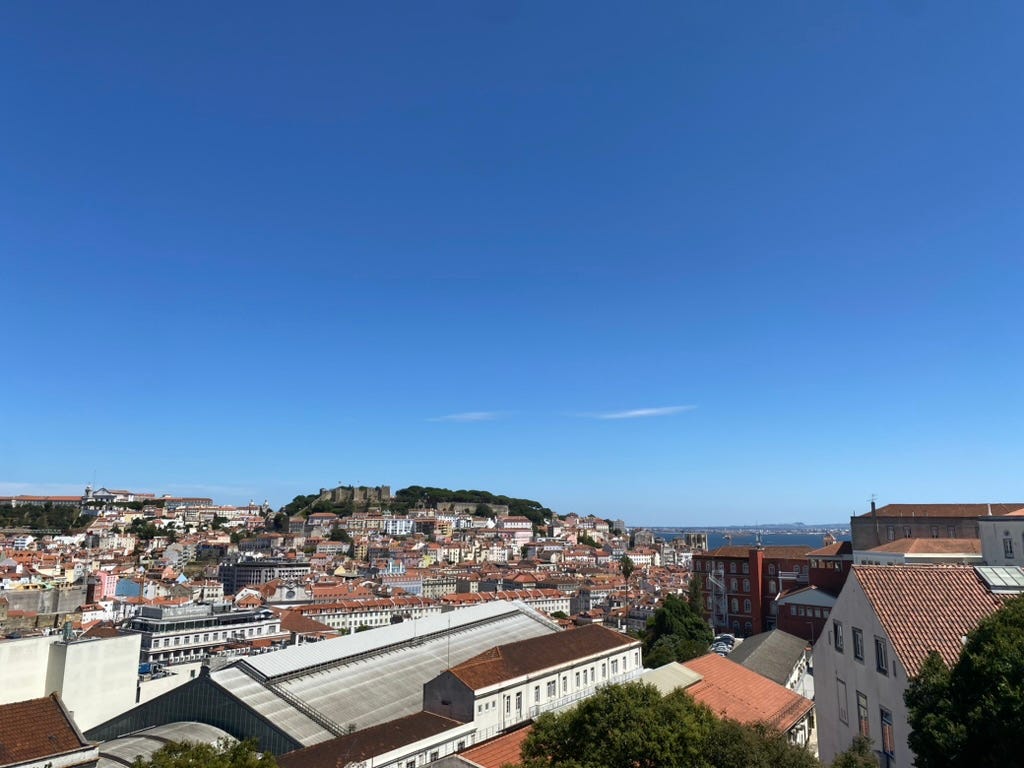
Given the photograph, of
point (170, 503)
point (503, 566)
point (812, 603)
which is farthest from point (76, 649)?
point (170, 503)

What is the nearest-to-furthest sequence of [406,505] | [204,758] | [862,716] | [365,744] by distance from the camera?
[204,758]
[862,716]
[365,744]
[406,505]

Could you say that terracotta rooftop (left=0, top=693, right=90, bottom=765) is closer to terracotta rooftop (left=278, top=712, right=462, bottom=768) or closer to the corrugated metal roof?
terracotta rooftop (left=278, top=712, right=462, bottom=768)

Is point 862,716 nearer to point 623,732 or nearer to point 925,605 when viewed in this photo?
point 925,605

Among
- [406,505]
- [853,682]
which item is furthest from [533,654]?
[406,505]

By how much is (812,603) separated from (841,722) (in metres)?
33.6

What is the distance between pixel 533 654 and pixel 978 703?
80.6 ft

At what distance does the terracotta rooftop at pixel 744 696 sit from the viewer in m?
25.4

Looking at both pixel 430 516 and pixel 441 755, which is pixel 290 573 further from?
pixel 441 755

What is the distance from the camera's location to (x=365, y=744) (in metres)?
22.9

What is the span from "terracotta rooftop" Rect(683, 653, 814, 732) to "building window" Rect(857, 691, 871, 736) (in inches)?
386

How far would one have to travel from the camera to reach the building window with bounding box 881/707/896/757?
1363 centimetres

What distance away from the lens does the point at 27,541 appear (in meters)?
127

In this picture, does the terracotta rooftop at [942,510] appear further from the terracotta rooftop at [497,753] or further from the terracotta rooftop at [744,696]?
the terracotta rooftop at [497,753]

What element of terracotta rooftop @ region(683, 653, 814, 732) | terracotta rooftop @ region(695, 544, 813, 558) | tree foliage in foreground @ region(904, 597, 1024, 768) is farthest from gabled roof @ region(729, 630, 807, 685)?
tree foliage in foreground @ region(904, 597, 1024, 768)
